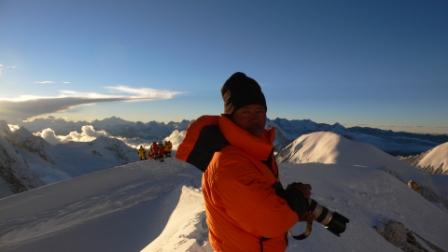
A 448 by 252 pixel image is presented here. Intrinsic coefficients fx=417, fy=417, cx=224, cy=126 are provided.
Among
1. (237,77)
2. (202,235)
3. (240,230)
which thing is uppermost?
(237,77)

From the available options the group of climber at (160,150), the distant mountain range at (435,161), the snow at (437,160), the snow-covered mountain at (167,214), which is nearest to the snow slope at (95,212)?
the snow-covered mountain at (167,214)

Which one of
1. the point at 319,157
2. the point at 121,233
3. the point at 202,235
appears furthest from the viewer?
the point at 319,157

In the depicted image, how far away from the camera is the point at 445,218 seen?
18.1m

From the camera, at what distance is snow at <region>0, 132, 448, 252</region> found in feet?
32.7

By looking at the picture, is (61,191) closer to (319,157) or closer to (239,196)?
(239,196)

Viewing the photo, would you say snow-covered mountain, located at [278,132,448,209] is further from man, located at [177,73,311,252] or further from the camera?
man, located at [177,73,311,252]

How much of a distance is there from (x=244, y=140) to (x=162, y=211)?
12.2 m

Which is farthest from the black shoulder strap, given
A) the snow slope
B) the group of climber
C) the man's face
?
the group of climber

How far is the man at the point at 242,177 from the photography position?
2873mm

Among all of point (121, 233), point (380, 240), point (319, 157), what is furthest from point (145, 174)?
point (319, 157)

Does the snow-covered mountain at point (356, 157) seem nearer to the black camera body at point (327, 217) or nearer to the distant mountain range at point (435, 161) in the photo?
the black camera body at point (327, 217)

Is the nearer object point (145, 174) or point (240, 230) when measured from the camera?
point (240, 230)

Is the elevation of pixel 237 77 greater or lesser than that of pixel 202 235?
greater

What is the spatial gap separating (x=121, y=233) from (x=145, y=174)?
10329 mm
